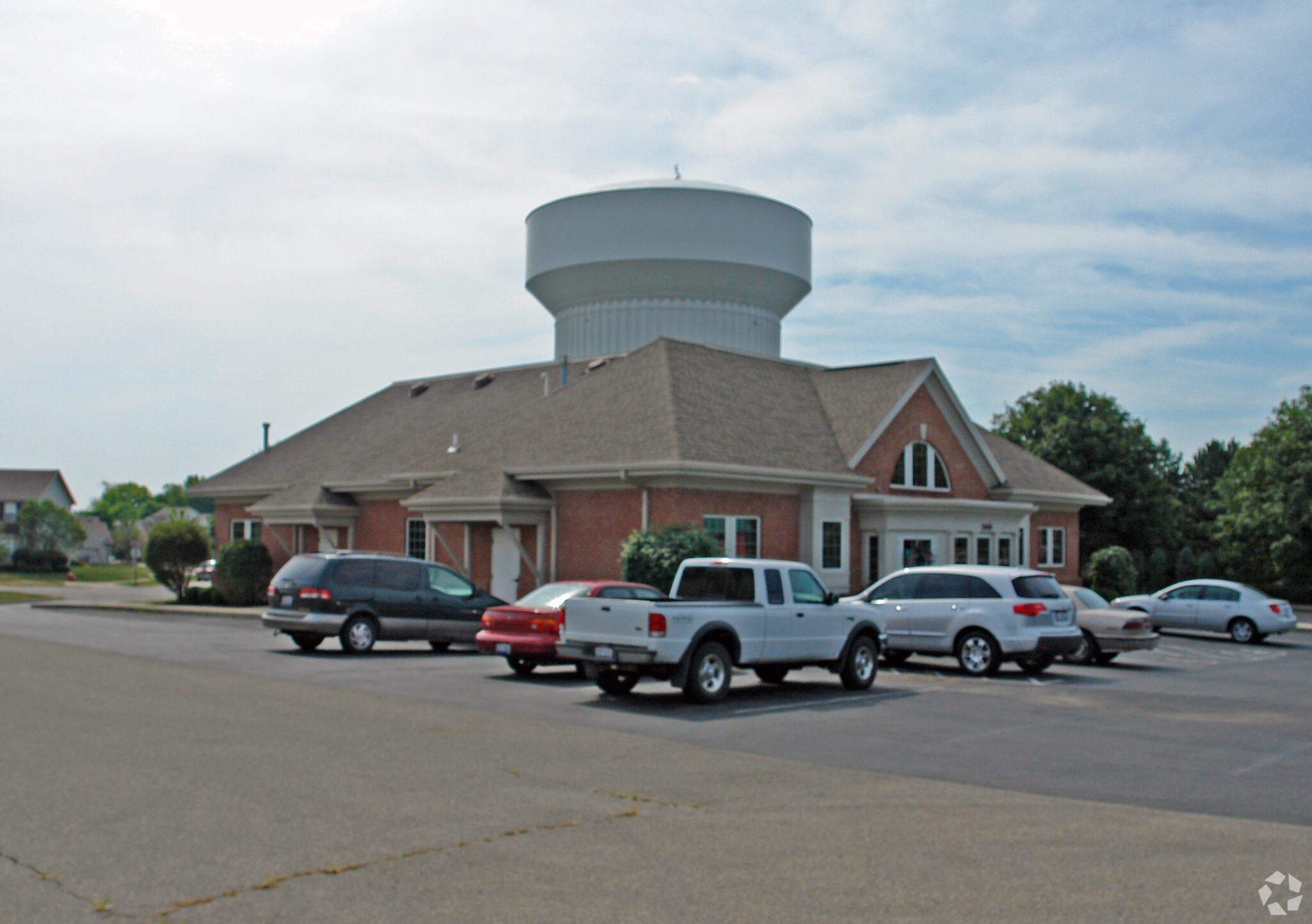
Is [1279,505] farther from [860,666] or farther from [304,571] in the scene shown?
[304,571]

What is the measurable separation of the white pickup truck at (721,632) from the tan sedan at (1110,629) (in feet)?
21.0

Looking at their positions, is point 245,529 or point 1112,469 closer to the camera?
point 245,529

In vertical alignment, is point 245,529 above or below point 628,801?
above

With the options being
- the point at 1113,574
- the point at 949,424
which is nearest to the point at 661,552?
the point at 949,424

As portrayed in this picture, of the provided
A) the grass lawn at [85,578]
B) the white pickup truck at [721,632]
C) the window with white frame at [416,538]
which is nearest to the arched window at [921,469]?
the window with white frame at [416,538]

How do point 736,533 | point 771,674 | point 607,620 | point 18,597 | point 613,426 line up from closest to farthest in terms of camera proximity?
point 607,620, point 771,674, point 736,533, point 613,426, point 18,597

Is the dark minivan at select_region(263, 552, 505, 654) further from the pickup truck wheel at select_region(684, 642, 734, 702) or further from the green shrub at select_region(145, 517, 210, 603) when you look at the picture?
the green shrub at select_region(145, 517, 210, 603)

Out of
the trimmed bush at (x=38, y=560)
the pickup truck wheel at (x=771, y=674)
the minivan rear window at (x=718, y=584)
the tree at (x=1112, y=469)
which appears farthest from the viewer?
the trimmed bush at (x=38, y=560)

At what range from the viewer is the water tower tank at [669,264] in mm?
38250

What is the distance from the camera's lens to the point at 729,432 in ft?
94.7

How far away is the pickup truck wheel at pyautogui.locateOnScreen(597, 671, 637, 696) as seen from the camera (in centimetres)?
1573

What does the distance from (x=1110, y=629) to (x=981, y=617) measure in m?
4.02

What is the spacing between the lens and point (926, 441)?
34.3 m

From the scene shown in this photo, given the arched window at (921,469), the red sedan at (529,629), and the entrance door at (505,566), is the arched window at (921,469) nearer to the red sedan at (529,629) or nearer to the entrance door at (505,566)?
the entrance door at (505,566)
